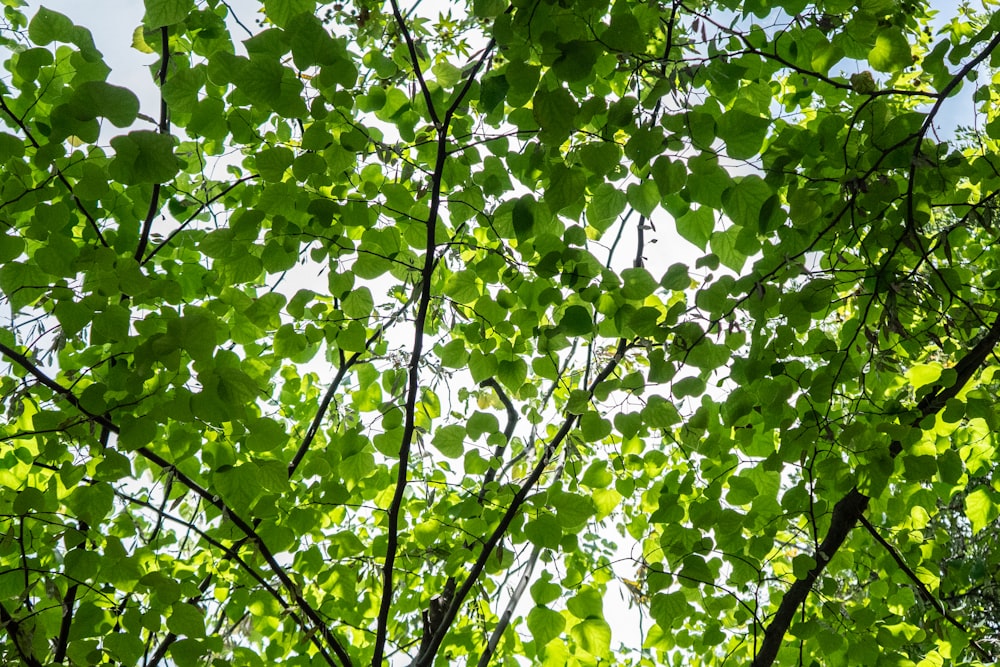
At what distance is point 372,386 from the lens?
2.59 meters

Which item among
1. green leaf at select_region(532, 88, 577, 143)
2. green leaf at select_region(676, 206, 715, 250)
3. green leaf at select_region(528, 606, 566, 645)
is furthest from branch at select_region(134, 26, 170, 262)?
green leaf at select_region(528, 606, 566, 645)

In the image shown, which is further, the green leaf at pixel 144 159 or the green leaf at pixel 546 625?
the green leaf at pixel 546 625

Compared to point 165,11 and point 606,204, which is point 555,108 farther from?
point 165,11

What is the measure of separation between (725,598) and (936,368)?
941 mm

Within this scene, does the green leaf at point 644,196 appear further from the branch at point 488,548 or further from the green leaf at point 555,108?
the branch at point 488,548

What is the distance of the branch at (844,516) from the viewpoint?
2.02 m

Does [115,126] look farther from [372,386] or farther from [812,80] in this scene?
[812,80]

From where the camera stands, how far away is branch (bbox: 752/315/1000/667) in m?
2.02

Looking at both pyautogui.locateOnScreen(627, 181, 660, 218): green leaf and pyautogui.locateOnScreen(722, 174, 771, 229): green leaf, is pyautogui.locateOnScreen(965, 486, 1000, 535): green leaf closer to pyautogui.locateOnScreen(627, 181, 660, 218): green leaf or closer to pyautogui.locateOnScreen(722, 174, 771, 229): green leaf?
pyautogui.locateOnScreen(722, 174, 771, 229): green leaf

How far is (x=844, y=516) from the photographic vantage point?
2283 millimetres

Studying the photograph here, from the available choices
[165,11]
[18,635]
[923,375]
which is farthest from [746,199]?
[18,635]

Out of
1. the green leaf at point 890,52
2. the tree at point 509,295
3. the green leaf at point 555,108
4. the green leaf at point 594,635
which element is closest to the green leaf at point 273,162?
the tree at point 509,295

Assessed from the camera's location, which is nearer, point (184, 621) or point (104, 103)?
point (104, 103)

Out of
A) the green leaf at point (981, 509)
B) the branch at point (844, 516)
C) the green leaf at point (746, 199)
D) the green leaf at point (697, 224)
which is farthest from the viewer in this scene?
the green leaf at point (981, 509)
